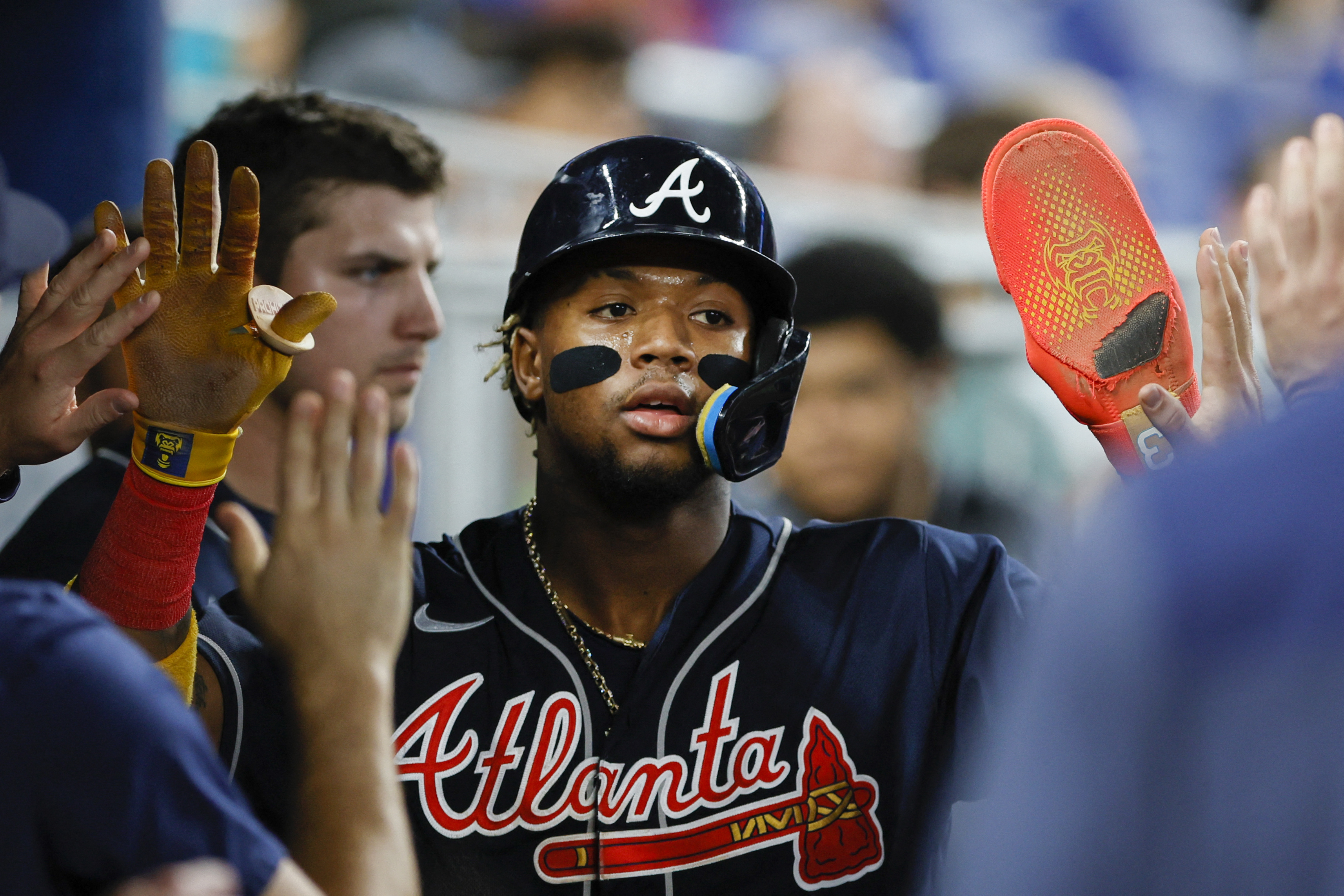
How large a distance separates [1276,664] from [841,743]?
53.1 inches

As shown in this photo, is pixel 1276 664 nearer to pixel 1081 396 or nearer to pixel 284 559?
pixel 284 559

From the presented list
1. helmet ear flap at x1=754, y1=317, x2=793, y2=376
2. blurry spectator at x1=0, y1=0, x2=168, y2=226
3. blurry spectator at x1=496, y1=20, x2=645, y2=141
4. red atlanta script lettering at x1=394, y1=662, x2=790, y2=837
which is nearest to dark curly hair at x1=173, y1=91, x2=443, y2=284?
blurry spectator at x1=0, y1=0, x2=168, y2=226

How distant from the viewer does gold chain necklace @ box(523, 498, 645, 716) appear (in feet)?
6.73

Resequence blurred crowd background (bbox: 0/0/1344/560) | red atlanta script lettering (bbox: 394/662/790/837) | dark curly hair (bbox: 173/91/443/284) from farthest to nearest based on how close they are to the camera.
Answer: blurred crowd background (bbox: 0/0/1344/560), dark curly hair (bbox: 173/91/443/284), red atlanta script lettering (bbox: 394/662/790/837)

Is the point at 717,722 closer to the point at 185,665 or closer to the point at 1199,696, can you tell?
the point at 185,665

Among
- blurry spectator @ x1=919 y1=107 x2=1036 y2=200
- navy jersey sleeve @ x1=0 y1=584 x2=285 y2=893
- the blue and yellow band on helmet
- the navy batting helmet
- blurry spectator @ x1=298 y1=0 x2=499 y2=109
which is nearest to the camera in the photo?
navy jersey sleeve @ x1=0 y1=584 x2=285 y2=893

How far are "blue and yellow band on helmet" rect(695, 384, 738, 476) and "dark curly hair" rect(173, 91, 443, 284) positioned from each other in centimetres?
118

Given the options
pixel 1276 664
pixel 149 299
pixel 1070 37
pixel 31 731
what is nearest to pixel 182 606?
pixel 149 299

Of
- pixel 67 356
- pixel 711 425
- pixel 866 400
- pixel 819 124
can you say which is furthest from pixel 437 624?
pixel 819 124

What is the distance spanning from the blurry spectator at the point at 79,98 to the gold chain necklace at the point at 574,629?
1509 mm

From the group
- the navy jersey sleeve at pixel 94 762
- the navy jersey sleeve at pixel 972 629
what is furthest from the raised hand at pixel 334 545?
the navy jersey sleeve at pixel 972 629

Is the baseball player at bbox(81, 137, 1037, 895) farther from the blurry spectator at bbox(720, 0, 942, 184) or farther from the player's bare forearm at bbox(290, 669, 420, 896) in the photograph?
the blurry spectator at bbox(720, 0, 942, 184)

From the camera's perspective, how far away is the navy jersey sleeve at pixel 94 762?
104 cm

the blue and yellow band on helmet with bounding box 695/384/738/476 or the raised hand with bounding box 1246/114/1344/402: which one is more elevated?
the raised hand with bounding box 1246/114/1344/402
